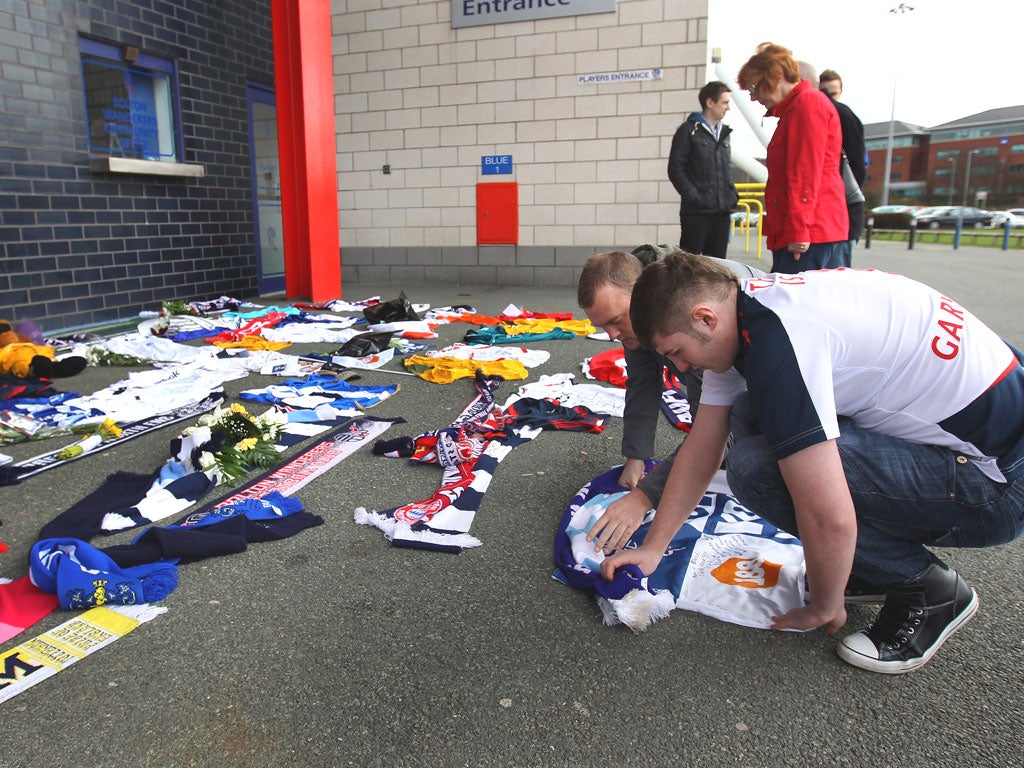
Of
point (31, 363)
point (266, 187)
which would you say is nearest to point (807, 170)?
point (31, 363)

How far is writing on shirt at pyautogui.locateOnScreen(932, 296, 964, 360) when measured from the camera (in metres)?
1.69

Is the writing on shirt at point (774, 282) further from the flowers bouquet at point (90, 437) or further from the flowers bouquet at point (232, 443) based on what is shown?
the flowers bouquet at point (90, 437)

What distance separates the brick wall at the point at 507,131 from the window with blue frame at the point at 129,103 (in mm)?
2959

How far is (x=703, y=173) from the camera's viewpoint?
6.93 m

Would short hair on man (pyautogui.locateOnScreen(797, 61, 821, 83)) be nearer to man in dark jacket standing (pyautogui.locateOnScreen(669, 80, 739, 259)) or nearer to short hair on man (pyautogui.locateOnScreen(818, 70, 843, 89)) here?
short hair on man (pyautogui.locateOnScreen(818, 70, 843, 89))

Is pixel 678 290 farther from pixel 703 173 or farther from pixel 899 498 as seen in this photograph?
pixel 703 173

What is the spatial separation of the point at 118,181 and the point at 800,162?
21.9 feet

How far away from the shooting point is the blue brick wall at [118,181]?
6.52 metres

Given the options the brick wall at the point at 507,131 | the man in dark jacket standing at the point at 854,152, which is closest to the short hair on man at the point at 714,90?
the man in dark jacket standing at the point at 854,152

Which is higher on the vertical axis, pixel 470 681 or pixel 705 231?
pixel 705 231

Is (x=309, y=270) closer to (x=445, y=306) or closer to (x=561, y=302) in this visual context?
(x=445, y=306)

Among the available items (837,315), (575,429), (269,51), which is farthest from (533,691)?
(269,51)

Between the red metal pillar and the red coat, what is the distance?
20.2 feet

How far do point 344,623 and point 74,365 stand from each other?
13.9 feet
